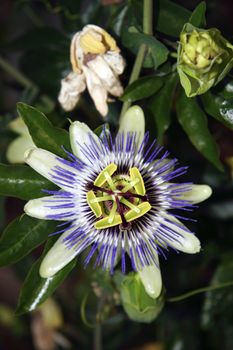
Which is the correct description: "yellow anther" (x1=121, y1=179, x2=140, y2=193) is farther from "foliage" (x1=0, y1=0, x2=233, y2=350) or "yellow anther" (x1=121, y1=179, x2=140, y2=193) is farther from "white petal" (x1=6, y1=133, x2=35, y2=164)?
"white petal" (x1=6, y1=133, x2=35, y2=164)

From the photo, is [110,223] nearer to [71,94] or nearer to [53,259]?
[53,259]

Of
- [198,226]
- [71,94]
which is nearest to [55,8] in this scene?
[71,94]

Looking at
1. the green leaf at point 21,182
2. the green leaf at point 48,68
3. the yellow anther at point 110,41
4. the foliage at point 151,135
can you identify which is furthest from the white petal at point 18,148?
the yellow anther at point 110,41

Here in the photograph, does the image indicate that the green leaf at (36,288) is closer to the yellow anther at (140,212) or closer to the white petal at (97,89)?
the yellow anther at (140,212)

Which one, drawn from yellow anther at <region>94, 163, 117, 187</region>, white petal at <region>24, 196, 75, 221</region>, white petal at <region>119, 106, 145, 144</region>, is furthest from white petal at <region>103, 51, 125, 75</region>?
white petal at <region>24, 196, 75, 221</region>

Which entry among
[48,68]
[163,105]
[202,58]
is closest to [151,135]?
[163,105]
